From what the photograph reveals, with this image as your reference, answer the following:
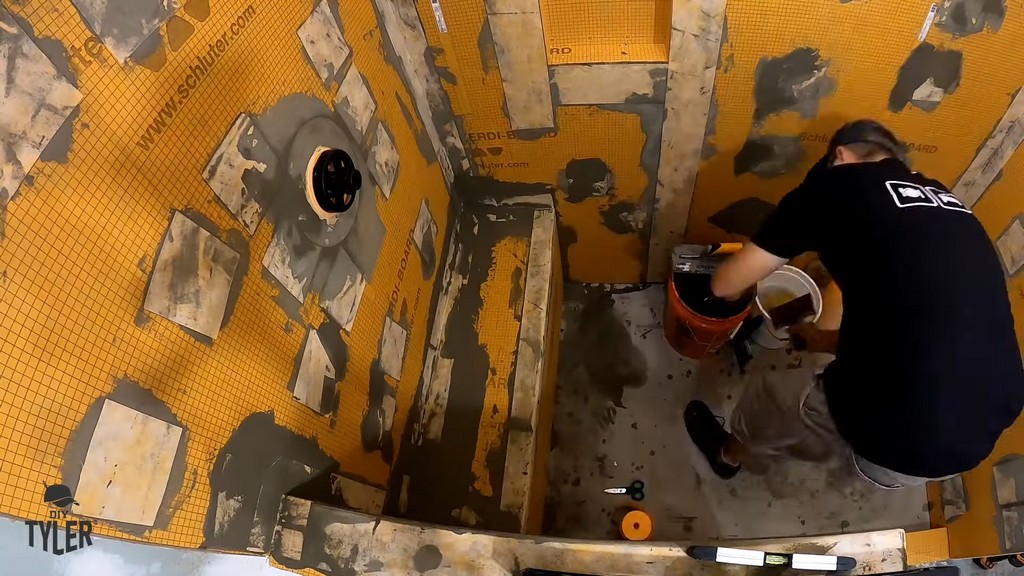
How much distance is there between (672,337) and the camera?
2.03m

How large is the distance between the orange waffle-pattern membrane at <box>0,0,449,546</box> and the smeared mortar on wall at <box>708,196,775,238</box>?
50.5 inches

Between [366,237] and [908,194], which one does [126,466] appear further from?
[908,194]

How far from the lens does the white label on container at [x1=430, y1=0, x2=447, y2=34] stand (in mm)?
1292

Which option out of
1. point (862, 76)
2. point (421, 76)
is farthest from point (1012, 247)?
point (421, 76)

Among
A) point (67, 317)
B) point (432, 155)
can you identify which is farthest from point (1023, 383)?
point (67, 317)

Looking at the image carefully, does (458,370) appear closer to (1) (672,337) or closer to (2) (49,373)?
(1) (672,337)

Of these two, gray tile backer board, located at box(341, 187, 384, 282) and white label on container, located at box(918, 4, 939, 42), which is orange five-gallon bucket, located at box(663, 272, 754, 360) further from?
gray tile backer board, located at box(341, 187, 384, 282)

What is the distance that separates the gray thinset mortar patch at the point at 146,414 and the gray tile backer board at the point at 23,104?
0.24 m

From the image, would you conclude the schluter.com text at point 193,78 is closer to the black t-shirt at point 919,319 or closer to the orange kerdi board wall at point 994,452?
the black t-shirt at point 919,319

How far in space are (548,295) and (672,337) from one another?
0.63m

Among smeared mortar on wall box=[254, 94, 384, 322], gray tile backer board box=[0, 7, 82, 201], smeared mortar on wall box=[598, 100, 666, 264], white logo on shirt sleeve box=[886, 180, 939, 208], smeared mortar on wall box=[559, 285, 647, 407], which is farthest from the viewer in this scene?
smeared mortar on wall box=[559, 285, 647, 407]

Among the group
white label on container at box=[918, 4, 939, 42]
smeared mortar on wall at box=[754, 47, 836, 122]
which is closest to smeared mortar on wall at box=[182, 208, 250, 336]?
smeared mortar on wall at box=[754, 47, 836, 122]

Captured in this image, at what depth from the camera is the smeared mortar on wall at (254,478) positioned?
0.86m

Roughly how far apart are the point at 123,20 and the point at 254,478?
0.66m
